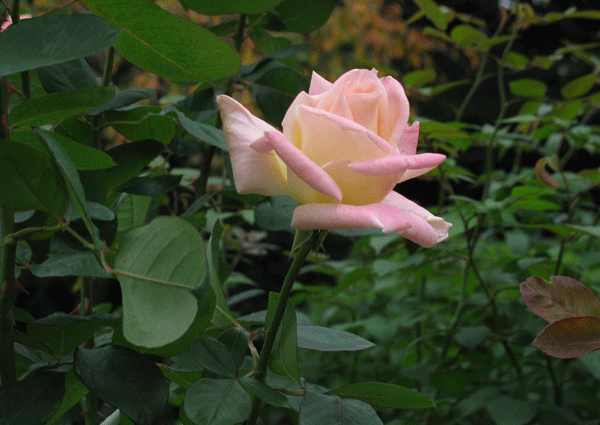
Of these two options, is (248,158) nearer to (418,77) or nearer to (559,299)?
(559,299)

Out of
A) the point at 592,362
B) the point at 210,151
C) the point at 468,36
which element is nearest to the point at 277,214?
the point at 210,151

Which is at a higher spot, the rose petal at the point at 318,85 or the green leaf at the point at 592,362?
the rose petal at the point at 318,85

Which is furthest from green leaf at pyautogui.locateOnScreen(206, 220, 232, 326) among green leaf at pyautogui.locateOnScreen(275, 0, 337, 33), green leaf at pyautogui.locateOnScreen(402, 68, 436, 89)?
green leaf at pyautogui.locateOnScreen(402, 68, 436, 89)

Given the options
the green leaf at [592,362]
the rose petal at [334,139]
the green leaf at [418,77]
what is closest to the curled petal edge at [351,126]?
the rose petal at [334,139]

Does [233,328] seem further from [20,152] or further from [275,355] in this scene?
[20,152]

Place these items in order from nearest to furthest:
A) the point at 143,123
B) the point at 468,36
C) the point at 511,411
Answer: the point at 143,123
the point at 511,411
the point at 468,36

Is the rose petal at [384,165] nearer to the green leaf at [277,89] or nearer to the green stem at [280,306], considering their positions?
the green stem at [280,306]

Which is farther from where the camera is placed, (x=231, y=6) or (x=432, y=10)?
(x=432, y=10)
